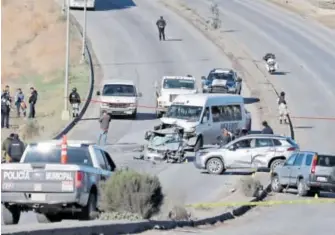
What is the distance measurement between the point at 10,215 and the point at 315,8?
3234 inches

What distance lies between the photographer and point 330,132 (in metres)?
50.8

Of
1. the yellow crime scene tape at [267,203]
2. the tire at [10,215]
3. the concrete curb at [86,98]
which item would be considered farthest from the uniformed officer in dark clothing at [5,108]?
the tire at [10,215]

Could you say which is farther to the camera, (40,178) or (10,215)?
(10,215)

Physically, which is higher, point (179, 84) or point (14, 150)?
point (179, 84)

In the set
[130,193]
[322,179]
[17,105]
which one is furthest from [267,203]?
[17,105]

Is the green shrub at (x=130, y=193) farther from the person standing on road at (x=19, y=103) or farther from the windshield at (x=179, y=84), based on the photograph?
the person standing on road at (x=19, y=103)

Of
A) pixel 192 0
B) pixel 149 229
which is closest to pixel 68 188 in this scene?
pixel 149 229

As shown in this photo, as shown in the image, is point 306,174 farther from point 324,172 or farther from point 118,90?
point 118,90

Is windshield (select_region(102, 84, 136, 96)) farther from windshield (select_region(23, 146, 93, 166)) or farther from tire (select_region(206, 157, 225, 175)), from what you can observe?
windshield (select_region(23, 146, 93, 166))

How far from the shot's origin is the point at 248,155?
36562 mm

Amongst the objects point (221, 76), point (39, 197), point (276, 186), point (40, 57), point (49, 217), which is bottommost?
point (276, 186)

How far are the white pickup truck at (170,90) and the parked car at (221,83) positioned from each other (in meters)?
3.51

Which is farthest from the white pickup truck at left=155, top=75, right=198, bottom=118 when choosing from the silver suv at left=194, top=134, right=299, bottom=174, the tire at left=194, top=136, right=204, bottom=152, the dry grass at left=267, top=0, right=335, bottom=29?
the dry grass at left=267, top=0, right=335, bottom=29

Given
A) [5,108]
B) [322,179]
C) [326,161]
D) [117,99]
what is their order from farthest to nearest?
1. [117,99]
2. [5,108]
3. [326,161]
4. [322,179]
